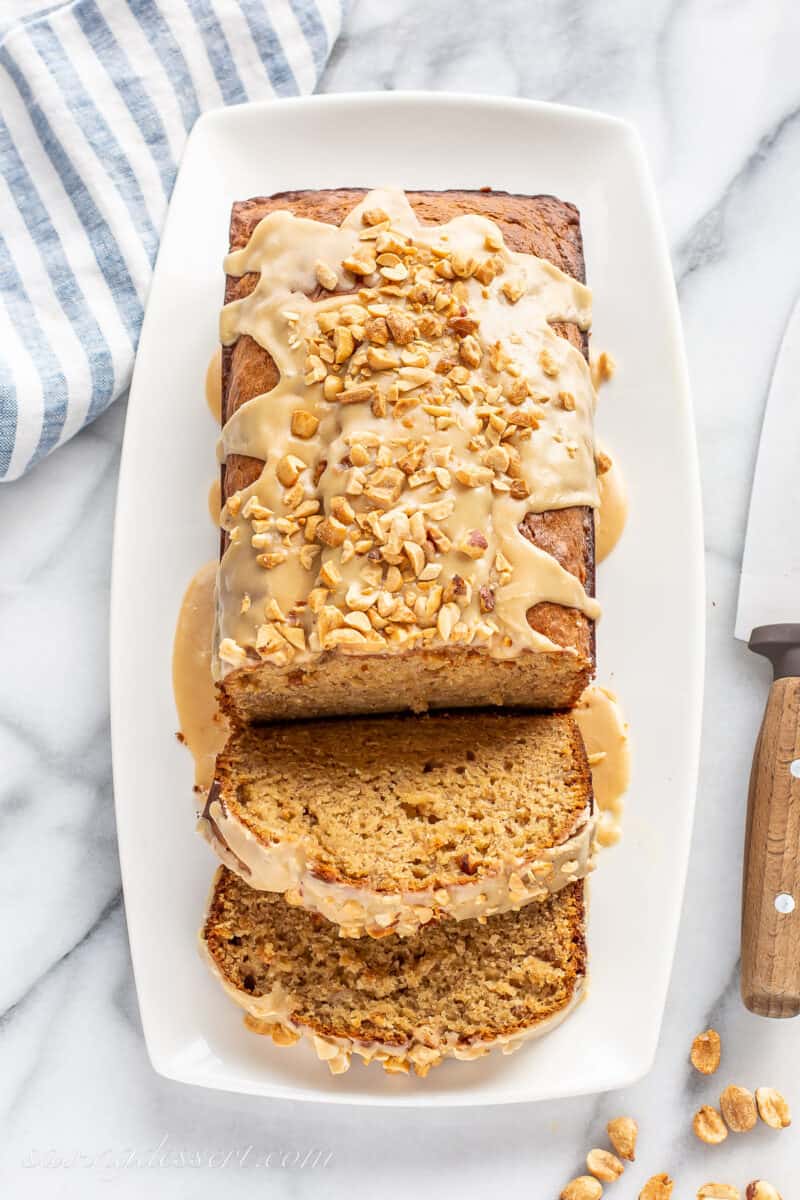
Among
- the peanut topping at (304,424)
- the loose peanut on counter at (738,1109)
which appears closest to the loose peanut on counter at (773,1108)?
the loose peanut on counter at (738,1109)

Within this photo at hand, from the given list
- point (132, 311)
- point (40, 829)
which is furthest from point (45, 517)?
point (40, 829)

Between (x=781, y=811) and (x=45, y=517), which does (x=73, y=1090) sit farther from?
(x=781, y=811)

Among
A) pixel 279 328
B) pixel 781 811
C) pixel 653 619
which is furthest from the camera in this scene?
pixel 653 619

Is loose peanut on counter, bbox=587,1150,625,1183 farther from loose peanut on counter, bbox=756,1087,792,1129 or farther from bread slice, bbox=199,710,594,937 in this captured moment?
bread slice, bbox=199,710,594,937

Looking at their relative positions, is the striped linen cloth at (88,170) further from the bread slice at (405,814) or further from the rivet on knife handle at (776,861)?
the rivet on knife handle at (776,861)

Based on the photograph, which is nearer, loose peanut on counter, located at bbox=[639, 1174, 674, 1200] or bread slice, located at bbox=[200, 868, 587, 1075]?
bread slice, located at bbox=[200, 868, 587, 1075]

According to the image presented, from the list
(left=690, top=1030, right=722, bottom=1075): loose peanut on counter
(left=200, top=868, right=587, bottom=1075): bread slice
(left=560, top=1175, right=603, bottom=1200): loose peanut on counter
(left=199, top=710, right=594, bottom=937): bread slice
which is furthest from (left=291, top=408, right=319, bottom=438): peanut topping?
(left=560, top=1175, right=603, bottom=1200): loose peanut on counter

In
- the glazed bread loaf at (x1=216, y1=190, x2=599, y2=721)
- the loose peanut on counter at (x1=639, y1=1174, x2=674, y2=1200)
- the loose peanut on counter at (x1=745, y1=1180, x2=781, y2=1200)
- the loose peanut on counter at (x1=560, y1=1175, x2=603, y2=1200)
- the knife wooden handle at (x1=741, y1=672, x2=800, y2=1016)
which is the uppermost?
the glazed bread loaf at (x1=216, y1=190, x2=599, y2=721)
